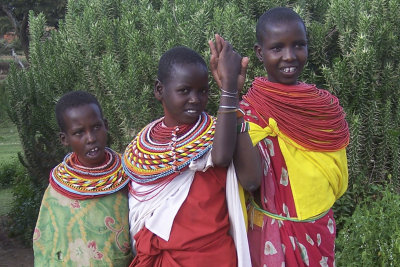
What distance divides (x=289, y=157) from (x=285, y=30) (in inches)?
21.9

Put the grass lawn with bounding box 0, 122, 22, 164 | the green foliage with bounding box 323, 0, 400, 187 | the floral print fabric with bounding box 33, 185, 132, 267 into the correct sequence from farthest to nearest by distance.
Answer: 1. the grass lawn with bounding box 0, 122, 22, 164
2. the green foliage with bounding box 323, 0, 400, 187
3. the floral print fabric with bounding box 33, 185, 132, 267

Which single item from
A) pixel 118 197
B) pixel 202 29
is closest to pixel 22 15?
pixel 202 29

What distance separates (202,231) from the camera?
2.02m

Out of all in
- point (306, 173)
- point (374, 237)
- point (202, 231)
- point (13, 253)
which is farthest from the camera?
point (13, 253)

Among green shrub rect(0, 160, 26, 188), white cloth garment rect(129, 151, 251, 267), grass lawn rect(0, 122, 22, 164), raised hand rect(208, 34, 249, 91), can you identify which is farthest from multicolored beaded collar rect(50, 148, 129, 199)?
grass lawn rect(0, 122, 22, 164)

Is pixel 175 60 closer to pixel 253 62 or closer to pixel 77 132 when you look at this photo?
pixel 77 132

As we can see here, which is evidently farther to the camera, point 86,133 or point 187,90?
point 86,133

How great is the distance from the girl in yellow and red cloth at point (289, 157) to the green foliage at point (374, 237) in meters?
1.31

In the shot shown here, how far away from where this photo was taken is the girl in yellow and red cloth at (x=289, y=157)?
213 cm

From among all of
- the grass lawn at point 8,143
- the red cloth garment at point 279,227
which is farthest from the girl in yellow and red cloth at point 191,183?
the grass lawn at point 8,143

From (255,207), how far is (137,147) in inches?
23.6

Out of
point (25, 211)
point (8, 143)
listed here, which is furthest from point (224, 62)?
point (8, 143)

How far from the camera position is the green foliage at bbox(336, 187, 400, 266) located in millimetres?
3332

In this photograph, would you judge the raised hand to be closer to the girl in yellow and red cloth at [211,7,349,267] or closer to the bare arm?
the bare arm
